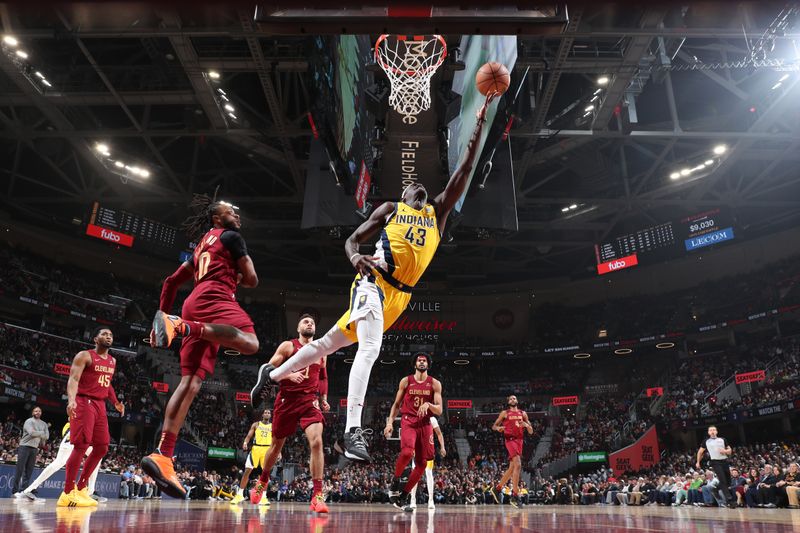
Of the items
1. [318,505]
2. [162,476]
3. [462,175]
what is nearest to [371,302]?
[462,175]

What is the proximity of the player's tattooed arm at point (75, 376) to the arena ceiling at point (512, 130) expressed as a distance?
21.3 ft

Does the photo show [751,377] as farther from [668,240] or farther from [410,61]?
[410,61]

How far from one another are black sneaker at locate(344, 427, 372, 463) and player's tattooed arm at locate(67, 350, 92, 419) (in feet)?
13.4

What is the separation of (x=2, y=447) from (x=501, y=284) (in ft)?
92.5

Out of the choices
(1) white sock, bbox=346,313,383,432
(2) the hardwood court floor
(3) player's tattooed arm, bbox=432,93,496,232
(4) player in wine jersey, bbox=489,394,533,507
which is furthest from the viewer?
(4) player in wine jersey, bbox=489,394,533,507

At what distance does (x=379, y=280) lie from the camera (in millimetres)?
4594

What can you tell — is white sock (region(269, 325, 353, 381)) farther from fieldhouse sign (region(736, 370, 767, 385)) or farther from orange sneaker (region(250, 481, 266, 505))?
fieldhouse sign (region(736, 370, 767, 385))

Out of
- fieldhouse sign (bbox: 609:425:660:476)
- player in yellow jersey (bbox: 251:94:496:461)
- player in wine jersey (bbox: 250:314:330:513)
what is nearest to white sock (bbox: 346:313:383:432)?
player in yellow jersey (bbox: 251:94:496:461)

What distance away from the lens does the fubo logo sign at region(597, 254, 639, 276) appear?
88.7ft

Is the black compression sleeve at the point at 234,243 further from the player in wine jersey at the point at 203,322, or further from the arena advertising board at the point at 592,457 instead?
the arena advertising board at the point at 592,457

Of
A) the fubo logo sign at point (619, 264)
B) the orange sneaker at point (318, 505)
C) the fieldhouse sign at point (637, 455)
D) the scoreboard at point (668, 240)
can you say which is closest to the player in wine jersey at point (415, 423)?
the orange sneaker at point (318, 505)

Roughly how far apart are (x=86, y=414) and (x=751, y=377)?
2812 centimetres

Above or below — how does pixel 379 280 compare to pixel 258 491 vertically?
above

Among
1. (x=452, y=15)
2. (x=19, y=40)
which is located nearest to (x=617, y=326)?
(x=19, y=40)
